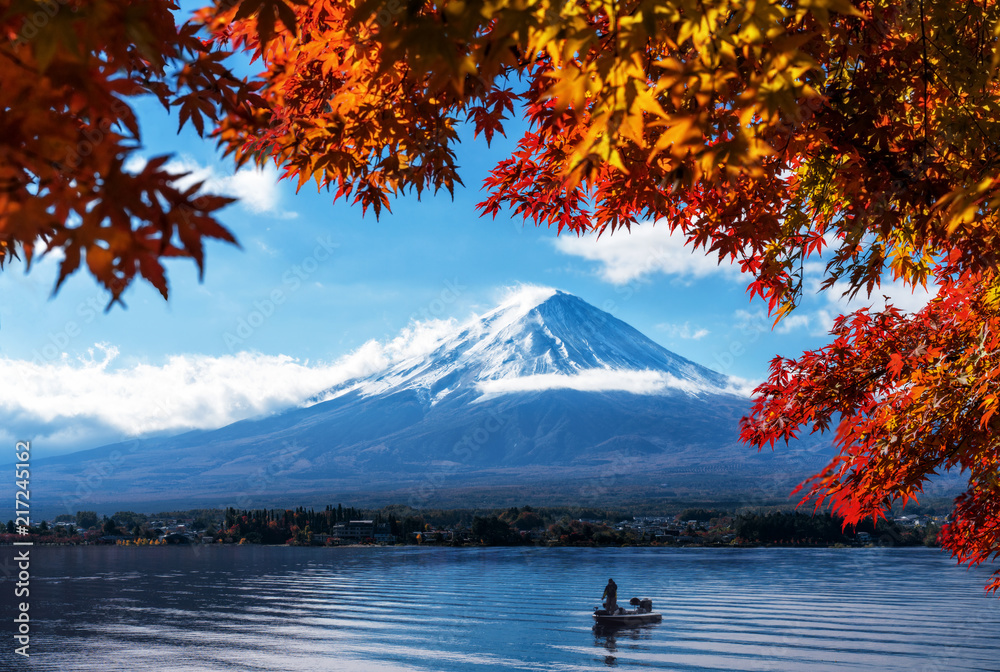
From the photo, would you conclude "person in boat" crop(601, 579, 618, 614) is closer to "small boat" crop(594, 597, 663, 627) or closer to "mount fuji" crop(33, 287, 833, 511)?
"small boat" crop(594, 597, 663, 627)

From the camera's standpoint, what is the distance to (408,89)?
153 inches

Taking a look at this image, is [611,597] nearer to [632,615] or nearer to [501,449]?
[632,615]

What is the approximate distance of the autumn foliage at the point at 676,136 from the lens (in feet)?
5.88

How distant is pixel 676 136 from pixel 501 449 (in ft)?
618

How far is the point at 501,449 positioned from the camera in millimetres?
187375

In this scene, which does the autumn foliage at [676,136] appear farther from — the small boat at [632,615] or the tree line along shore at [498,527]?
the tree line along shore at [498,527]

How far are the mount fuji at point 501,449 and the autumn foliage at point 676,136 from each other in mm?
130096

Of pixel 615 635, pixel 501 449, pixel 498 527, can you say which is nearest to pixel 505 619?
pixel 615 635

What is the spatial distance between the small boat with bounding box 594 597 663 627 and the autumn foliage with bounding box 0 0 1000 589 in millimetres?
34705

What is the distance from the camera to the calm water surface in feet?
130

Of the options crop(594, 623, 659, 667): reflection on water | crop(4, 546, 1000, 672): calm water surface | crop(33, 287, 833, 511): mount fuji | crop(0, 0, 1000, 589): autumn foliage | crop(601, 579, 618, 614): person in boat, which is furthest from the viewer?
crop(33, 287, 833, 511): mount fuji

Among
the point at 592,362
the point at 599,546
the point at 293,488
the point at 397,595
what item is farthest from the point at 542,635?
the point at 592,362

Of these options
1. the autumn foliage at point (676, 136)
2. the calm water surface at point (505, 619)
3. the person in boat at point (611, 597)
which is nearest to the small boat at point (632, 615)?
the person in boat at point (611, 597)

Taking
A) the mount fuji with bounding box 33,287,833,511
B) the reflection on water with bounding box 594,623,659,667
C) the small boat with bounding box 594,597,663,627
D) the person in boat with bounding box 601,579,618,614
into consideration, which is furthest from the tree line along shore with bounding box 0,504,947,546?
Answer: the person in boat with bounding box 601,579,618,614
